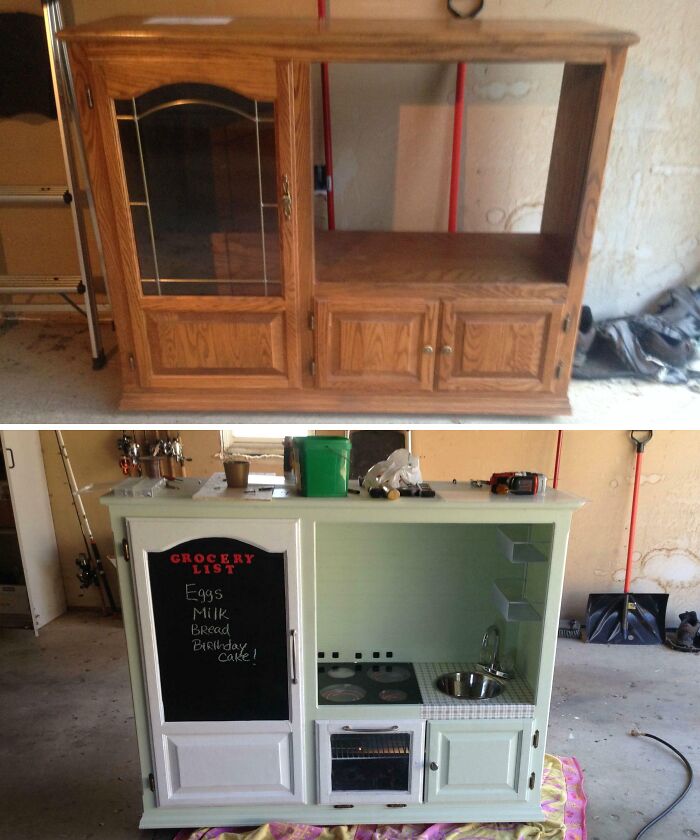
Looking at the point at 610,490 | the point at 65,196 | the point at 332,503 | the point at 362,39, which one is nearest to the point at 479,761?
the point at 332,503

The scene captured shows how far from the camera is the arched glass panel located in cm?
195

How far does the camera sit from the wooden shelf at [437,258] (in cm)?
226

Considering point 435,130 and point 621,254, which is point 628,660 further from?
point 435,130

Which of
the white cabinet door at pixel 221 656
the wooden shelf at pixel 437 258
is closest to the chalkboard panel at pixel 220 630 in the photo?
the white cabinet door at pixel 221 656

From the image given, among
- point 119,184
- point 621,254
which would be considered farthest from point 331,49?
point 621,254

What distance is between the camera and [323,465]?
1815mm

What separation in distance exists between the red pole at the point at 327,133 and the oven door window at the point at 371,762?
2.15 meters

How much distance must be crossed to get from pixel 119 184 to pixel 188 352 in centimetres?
63

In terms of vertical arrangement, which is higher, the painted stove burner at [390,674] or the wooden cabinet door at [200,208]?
the wooden cabinet door at [200,208]

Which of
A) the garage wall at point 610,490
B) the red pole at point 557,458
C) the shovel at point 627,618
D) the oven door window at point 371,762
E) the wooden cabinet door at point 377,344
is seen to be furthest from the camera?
the shovel at point 627,618

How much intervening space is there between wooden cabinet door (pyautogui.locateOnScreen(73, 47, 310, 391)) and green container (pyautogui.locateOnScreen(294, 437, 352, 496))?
1.93 ft

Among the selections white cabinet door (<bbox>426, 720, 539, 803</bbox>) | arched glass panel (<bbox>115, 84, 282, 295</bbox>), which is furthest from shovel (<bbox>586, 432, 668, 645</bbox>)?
arched glass panel (<bbox>115, 84, 282, 295</bbox>)

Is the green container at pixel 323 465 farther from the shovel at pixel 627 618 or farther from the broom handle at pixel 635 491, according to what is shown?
the shovel at pixel 627 618

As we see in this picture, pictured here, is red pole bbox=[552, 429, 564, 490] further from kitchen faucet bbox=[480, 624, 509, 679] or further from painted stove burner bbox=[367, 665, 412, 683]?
painted stove burner bbox=[367, 665, 412, 683]
